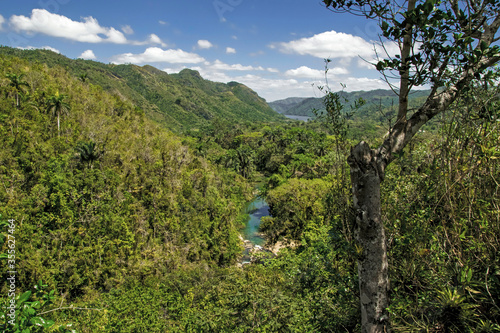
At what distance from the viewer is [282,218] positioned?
27.0 meters

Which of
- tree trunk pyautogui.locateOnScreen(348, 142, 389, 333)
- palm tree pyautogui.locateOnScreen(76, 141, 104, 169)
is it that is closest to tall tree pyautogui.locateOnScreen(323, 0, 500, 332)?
tree trunk pyautogui.locateOnScreen(348, 142, 389, 333)

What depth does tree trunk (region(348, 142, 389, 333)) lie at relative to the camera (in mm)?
3109

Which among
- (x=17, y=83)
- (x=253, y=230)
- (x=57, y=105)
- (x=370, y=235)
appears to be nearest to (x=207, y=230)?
(x=253, y=230)

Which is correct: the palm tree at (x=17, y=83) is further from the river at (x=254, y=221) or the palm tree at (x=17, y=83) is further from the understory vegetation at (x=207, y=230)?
the river at (x=254, y=221)

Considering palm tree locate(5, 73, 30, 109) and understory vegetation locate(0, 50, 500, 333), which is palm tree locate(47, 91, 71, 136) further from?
palm tree locate(5, 73, 30, 109)

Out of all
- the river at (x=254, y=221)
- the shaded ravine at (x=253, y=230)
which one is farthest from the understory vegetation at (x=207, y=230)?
the river at (x=254, y=221)

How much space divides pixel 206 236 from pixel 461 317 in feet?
86.1

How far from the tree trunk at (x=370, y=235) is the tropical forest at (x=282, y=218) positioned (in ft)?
0.05

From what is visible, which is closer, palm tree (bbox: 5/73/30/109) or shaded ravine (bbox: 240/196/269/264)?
shaded ravine (bbox: 240/196/269/264)

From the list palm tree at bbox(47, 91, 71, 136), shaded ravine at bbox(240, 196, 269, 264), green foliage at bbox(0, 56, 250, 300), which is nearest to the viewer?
green foliage at bbox(0, 56, 250, 300)

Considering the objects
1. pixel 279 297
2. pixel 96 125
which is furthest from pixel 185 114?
pixel 279 297

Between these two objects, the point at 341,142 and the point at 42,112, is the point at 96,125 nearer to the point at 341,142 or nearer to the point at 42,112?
the point at 42,112

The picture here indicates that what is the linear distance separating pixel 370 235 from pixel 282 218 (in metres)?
24.3

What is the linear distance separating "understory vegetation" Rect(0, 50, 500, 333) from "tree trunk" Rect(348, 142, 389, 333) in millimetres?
183
